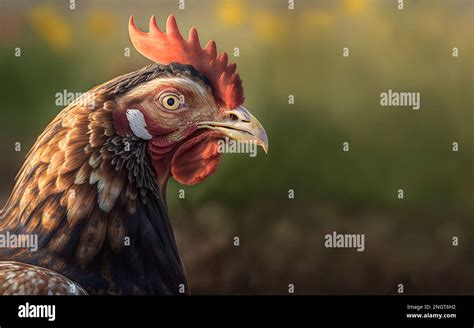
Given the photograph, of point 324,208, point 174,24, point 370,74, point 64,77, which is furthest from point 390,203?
point 64,77

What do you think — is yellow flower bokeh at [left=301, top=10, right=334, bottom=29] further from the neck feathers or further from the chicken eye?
the neck feathers

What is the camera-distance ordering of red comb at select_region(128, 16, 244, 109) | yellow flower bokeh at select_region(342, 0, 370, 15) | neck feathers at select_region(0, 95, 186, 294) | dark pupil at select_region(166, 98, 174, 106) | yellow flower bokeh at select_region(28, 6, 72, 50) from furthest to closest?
yellow flower bokeh at select_region(342, 0, 370, 15)
yellow flower bokeh at select_region(28, 6, 72, 50)
red comb at select_region(128, 16, 244, 109)
dark pupil at select_region(166, 98, 174, 106)
neck feathers at select_region(0, 95, 186, 294)

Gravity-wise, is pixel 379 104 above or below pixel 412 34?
below

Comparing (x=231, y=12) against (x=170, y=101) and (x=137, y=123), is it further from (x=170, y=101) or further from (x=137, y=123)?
(x=137, y=123)

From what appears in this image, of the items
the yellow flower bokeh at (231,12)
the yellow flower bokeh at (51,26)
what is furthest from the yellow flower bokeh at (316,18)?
the yellow flower bokeh at (51,26)

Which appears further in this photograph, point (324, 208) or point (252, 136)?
point (324, 208)

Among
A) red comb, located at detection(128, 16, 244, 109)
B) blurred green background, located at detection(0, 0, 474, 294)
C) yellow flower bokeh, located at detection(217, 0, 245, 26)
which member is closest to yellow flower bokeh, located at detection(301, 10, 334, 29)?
blurred green background, located at detection(0, 0, 474, 294)
